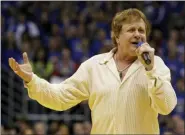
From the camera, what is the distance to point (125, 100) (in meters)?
4.41

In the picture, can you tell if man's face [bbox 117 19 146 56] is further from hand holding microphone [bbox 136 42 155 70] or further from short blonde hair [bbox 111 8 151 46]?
hand holding microphone [bbox 136 42 155 70]

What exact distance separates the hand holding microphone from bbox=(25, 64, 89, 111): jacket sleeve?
25.6 inches

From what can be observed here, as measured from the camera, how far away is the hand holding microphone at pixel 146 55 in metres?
4.15

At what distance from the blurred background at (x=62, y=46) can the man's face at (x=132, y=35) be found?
210 inches

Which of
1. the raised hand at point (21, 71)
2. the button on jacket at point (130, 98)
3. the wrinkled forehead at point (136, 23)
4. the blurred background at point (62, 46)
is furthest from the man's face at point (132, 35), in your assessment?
the blurred background at point (62, 46)

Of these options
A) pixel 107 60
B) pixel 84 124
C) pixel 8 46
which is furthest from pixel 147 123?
pixel 8 46

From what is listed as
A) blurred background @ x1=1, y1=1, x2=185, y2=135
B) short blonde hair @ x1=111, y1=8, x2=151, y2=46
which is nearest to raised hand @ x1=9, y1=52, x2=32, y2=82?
short blonde hair @ x1=111, y1=8, x2=151, y2=46

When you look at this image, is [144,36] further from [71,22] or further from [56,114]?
[71,22]

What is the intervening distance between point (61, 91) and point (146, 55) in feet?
2.89

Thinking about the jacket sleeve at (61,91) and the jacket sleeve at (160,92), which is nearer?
the jacket sleeve at (160,92)

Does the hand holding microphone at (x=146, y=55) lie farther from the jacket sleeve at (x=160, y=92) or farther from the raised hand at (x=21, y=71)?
the raised hand at (x=21, y=71)

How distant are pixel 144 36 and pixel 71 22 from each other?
346 inches

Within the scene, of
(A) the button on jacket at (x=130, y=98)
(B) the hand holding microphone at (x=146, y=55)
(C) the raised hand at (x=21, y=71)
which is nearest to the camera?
(B) the hand holding microphone at (x=146, y=55)

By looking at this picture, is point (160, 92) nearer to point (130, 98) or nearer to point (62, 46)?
point (130, 98)
